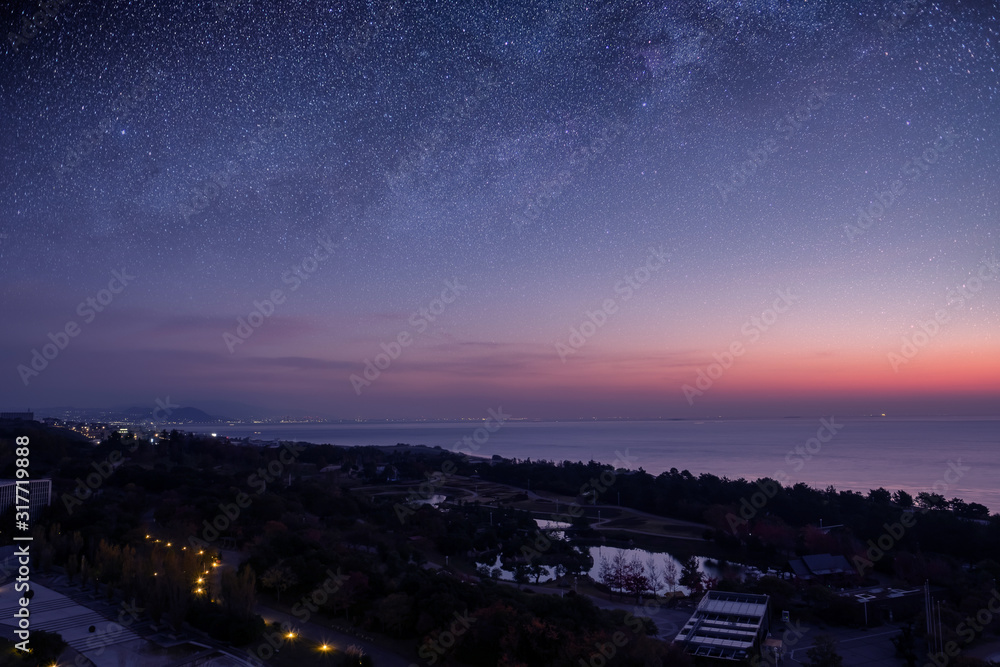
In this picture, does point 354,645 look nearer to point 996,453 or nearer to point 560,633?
point 560,633

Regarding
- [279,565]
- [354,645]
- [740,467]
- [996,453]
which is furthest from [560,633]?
[996,453]

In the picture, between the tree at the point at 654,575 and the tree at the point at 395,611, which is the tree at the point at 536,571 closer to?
the tree at the point at 654,575

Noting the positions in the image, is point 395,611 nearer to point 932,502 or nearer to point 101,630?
point 101,630

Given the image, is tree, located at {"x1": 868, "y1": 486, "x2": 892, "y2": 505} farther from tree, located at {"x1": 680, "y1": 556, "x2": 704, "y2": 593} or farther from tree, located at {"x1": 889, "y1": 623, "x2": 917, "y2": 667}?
tree, located at {"x1": 889, "y1": 623, "x2": 917, "y2": 667}

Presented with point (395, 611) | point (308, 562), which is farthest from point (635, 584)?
point (308, 562)

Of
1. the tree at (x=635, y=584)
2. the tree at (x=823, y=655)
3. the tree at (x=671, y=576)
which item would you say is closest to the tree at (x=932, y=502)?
the tree at (x=671, y=576)
